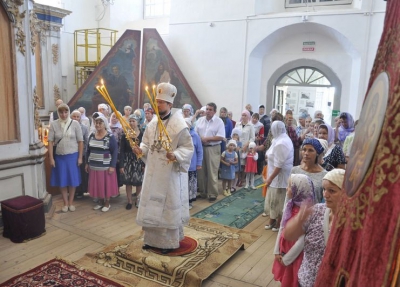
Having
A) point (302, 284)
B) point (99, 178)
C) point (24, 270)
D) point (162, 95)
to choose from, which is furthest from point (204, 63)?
point (302, 284)

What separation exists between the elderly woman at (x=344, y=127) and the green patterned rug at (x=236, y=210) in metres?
1.82

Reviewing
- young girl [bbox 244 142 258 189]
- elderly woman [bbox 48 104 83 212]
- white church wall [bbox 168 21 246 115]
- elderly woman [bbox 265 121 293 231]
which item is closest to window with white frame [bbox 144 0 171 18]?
white church wall [bbox 168 21 246 115]

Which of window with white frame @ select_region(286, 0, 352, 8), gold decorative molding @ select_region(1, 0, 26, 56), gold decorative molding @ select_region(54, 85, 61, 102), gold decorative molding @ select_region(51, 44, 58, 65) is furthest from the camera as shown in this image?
gold decorative molding @ select_region(54, 85, 61, 102)

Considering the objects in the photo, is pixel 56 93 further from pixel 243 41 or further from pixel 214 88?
pixel 243 41

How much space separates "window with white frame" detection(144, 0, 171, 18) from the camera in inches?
551

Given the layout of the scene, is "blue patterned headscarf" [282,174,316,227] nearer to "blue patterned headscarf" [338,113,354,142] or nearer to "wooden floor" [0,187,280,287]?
"wooden floor" [0,187,280,287]

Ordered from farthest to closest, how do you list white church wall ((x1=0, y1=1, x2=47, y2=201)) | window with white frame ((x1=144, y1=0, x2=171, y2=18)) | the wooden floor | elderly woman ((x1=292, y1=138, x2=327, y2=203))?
window with white frame ((x1=144, y1=0, x2=171, y2=18)) → white church wall ((x1=0, y1=1, x2=47, y2=201)) → the wooden floor → elderly woman ((x1=292, y1=138, x2=327, y2=203))

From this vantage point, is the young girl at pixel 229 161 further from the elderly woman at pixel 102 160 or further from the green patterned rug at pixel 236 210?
the elderly woman at pixel 102 160

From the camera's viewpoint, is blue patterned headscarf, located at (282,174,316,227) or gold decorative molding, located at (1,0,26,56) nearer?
blue patterned headscarf, located at (282,174,316,227)

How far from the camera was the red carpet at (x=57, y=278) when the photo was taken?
3387 millimetres

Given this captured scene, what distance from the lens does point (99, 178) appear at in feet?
18.1

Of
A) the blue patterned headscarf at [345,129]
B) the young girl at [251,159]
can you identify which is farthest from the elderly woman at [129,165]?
the blue patterned headscarf at [345,129]

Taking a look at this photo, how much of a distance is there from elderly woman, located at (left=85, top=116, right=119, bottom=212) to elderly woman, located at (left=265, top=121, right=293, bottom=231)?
2501 millimetres

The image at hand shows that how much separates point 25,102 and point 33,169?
99 centimetres
